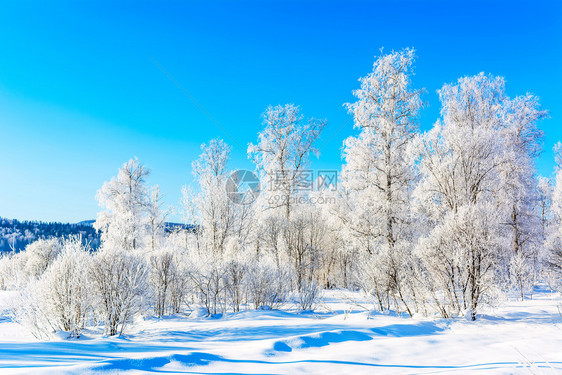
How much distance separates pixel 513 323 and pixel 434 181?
Answer: 578 centimetres

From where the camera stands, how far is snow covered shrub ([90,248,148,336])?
7.77 m

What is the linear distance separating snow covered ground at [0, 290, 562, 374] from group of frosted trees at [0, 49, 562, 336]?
128 centimetres

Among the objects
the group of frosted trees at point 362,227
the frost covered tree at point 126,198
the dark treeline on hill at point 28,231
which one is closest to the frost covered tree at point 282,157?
the group of frosted trees at point 362,227

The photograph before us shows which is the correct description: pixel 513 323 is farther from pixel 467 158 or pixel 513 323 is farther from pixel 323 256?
pixel 323 256

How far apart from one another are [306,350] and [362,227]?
26.8ft

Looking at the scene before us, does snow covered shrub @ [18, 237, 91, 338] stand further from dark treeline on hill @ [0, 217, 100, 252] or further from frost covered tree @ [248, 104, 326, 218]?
dark treeline on hill @ [0, 217, 100, 252]

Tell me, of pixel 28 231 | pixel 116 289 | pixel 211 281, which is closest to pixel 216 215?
pixel 211 281

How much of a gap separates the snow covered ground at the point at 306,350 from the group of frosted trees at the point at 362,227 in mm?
1276

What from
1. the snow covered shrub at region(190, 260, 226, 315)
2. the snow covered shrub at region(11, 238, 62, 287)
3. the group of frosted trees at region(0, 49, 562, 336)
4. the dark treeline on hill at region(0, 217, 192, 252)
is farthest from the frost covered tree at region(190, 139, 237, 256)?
the dark treeline on hill at region(0, 217, 192, 252)

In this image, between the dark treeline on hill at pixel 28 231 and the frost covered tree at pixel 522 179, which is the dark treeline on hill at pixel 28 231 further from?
the frost covered tree at pixel 522 179

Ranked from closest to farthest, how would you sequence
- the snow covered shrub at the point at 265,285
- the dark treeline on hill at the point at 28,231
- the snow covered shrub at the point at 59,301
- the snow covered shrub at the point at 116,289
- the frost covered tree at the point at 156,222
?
the snow covered shrub at the point at 59,301
the snow covered shrub at the point at 116,289
the snow covered shrub at the point at 265,285
the frost covered tree at the point at 156,222
the dark treeline on hill at the point at 28,231

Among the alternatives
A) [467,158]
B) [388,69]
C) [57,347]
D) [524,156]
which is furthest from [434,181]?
[57,347]

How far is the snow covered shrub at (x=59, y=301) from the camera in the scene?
724cm

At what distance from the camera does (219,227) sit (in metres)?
17.3
